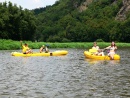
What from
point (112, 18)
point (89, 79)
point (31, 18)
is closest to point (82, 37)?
point (112, 18)

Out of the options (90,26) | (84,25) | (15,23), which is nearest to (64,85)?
(15,23)

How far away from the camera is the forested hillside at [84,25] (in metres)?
81.9

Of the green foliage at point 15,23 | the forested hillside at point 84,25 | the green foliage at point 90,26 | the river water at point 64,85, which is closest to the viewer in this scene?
the river water at point 64,85

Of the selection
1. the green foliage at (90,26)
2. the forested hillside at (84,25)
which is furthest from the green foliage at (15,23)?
the green foliage at (90,26)

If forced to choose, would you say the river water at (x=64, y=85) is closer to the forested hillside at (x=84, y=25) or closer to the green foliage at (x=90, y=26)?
the forested hillside at (x=84, y=25)

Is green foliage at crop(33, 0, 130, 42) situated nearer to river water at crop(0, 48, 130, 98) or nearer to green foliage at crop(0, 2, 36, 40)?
green foliage at crop(0, 2, 36, 40)

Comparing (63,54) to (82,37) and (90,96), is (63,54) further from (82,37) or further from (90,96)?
(82,37)

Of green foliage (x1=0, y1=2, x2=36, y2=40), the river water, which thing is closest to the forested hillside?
green foliage (x1=0, y1=2, x2=36, y2=40)

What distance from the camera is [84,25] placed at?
150125 millimetres

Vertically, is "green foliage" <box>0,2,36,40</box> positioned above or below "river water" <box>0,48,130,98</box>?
above

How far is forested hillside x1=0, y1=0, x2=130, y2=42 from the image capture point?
8188cm

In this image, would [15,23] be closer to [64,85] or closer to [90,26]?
[90,26]

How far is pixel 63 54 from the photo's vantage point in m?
39.3

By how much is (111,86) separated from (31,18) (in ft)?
239
